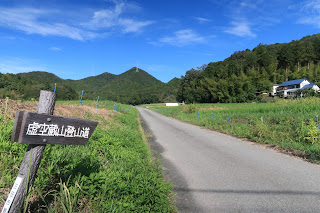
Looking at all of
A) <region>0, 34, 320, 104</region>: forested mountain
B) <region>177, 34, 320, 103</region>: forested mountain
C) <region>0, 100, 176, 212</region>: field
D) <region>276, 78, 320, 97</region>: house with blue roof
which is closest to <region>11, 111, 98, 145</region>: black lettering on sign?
<region>0, 100, 176, 212</region>: field

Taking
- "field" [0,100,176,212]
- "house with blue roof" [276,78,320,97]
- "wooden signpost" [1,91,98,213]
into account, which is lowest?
A: "field" [0,100,176,212]

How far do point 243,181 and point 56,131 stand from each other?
12.9 ft

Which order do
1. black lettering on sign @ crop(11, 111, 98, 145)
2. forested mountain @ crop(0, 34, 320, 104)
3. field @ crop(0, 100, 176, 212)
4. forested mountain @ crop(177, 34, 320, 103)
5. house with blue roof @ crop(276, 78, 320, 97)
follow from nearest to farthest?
black lettering on sign @ crop(11, 111, 98, 145) → field @ crop(0, 100, 176, 212) → forested mountain @ crop(0, 34, 320, 104) → house with blue roof @ crop(276, 78, 320, 97) → forested mountain @ crop(177, 34, 320, 103)

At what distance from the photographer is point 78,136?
6.61 feet

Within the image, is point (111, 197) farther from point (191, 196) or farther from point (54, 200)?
point (191, 196)

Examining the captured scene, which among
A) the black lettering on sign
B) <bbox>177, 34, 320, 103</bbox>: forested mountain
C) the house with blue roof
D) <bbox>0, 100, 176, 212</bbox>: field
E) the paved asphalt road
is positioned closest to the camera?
the black lettering on sign

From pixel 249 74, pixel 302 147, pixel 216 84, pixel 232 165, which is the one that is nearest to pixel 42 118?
pixel 232 165

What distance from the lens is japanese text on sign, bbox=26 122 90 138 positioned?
168 centimetres

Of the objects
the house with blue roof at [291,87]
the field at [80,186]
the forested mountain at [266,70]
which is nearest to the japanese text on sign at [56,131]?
the field at [80,186]

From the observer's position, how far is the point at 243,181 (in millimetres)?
4004

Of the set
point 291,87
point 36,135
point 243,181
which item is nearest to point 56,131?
point 36,135

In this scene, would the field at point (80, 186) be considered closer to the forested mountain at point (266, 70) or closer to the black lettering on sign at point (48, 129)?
the black lettering on sign at point (48, 129)

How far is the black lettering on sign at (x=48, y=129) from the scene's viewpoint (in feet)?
5.26

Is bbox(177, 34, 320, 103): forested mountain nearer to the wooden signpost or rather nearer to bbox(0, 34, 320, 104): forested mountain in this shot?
bbox(0, 34, 320, 104): forested mountain
